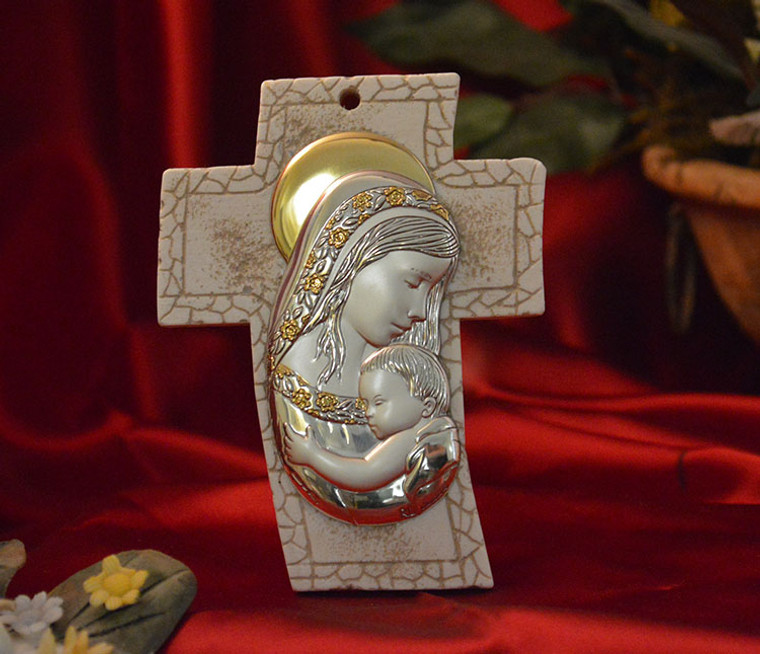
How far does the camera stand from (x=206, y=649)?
69 cm

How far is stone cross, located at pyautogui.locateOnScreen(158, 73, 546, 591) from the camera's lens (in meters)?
0.76

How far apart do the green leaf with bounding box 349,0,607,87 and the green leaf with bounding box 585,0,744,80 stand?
0.10 meters

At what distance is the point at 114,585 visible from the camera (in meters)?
0.68

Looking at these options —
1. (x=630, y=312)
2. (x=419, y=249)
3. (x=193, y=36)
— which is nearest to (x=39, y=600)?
(x=419, y=249)

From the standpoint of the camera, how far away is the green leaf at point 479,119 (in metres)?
1.11

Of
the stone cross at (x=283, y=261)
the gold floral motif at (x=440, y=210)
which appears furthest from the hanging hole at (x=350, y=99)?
the gold floral motif at (x=440, y=210)

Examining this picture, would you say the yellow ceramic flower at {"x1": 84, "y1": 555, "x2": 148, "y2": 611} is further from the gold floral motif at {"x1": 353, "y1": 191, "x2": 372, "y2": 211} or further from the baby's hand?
the gold floral motif at {"x1": 353, "y1": 191, "x2": 372, "y2": 211}

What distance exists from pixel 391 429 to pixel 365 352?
62mm

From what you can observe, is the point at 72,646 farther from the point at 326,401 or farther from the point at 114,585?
the point at 326,401

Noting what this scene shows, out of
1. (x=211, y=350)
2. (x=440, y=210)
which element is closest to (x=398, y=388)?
(x=440, y=210)

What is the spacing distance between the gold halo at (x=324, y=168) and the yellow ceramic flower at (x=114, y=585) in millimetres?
263

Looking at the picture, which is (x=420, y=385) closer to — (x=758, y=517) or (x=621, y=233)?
(x=758, y=517)

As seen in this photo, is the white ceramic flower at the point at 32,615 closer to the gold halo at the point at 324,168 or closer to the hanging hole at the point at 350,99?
→ the gold halo at the point at 324,168

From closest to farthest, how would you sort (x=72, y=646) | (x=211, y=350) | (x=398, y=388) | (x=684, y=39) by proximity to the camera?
(x=72, y=646), (x=398, y=388), (x=684, y=39), (x=211, y=350)
